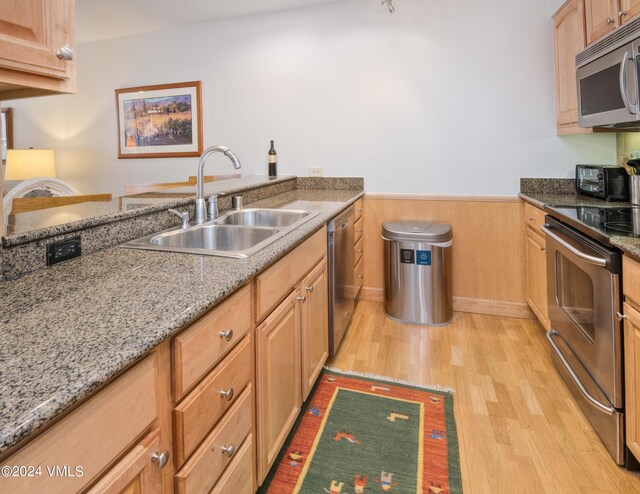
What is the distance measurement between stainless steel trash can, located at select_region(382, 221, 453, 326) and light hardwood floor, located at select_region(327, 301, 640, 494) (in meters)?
0.12

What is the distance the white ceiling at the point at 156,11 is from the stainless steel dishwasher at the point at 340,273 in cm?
190

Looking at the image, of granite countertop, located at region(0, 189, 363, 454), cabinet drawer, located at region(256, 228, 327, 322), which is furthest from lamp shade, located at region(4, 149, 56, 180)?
cabinet drawer, located at region(256, 228, 327, 322)

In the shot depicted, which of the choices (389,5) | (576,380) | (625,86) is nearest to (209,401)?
(576,380)

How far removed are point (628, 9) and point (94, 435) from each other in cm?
252

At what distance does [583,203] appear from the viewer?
2184 mm

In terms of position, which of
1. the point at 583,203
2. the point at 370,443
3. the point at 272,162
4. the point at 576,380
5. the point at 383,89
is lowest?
the point at 370,443

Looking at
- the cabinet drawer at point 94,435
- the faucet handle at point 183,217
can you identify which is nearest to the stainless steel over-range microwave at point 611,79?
the faucet handle at point 183,217

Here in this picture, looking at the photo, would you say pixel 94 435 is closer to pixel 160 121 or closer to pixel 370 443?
pixel 370 443

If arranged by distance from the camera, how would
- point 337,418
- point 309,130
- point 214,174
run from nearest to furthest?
point 337,418
point 309,130
point 214,174

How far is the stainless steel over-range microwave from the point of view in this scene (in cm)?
157

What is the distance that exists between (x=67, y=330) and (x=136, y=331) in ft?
0.40

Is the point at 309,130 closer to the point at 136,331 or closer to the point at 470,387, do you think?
the point at 470,387

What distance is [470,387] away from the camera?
199cm

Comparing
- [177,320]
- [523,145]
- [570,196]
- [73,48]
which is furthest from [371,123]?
[177,320]
